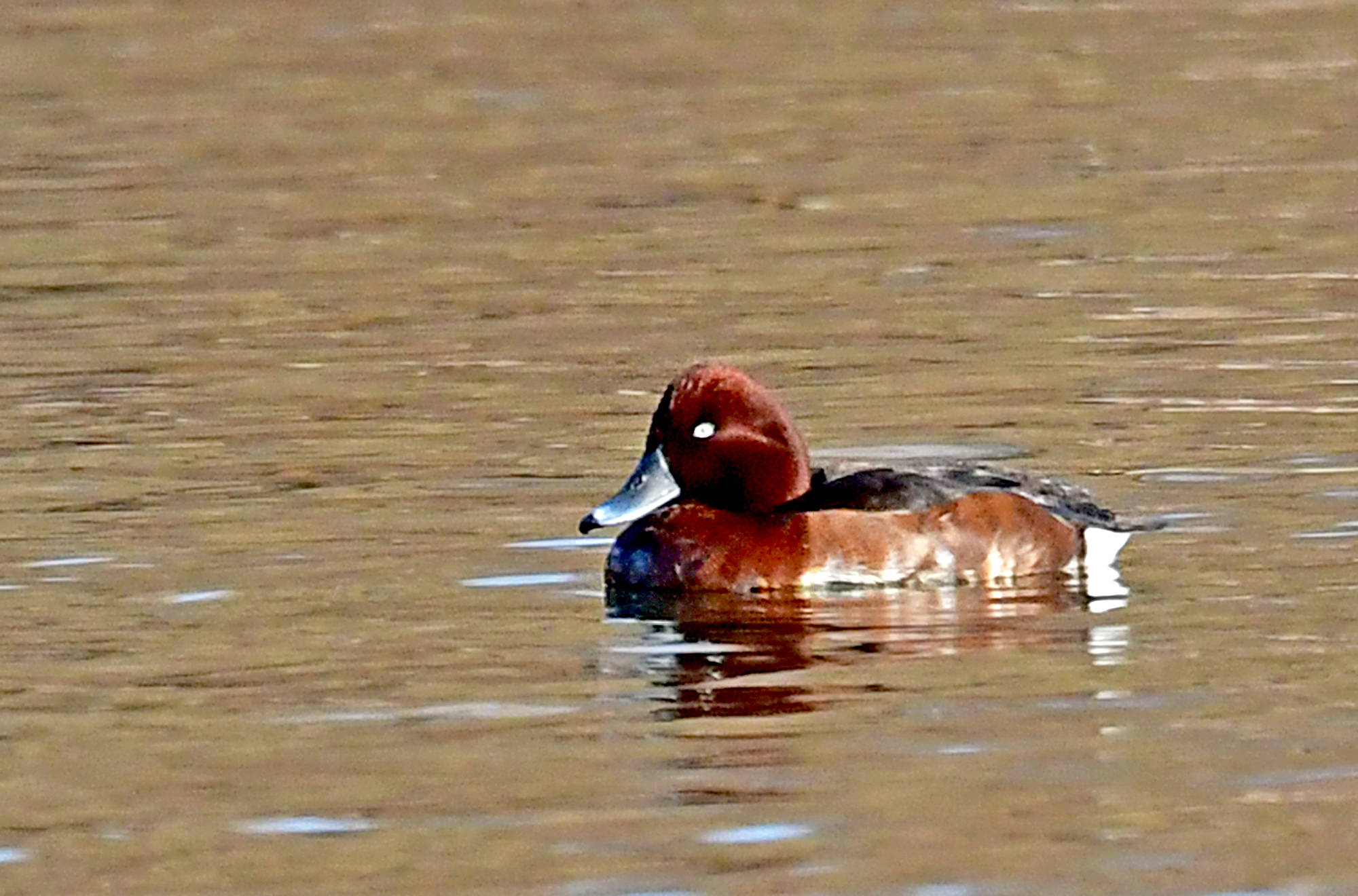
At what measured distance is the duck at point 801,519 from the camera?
32.7ft

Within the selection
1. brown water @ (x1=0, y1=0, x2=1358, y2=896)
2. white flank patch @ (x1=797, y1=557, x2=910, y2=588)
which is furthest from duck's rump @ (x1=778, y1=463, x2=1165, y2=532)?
brown water @ (x1=0, y1=0, x2=1358, y2=896)

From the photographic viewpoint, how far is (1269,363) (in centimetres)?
1283

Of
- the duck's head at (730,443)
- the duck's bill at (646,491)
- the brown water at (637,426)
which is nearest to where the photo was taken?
the brown water at (637,426)

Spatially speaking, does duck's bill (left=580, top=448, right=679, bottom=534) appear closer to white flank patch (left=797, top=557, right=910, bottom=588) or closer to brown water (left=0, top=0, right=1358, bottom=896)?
brown water (left=0, top=0, right=1358, bottom=896)

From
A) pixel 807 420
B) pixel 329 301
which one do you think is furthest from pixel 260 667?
pixel 329 301

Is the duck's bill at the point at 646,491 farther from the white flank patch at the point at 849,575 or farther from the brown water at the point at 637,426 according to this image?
the white flank patch at the point at 849,575

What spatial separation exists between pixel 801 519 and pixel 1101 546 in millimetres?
877

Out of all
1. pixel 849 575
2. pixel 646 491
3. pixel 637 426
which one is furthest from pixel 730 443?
pixel 637 426

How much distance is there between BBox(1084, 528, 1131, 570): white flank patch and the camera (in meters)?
10.0

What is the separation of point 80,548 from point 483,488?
1.46 metres

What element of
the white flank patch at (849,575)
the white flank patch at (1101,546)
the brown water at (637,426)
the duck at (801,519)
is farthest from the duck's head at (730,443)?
the white flank patch at (1101,546)

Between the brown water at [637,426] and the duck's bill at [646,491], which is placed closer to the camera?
the brown water at [637,426]

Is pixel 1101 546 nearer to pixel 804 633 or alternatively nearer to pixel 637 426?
pixel 804 633

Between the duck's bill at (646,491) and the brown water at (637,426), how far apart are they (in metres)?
0.24
